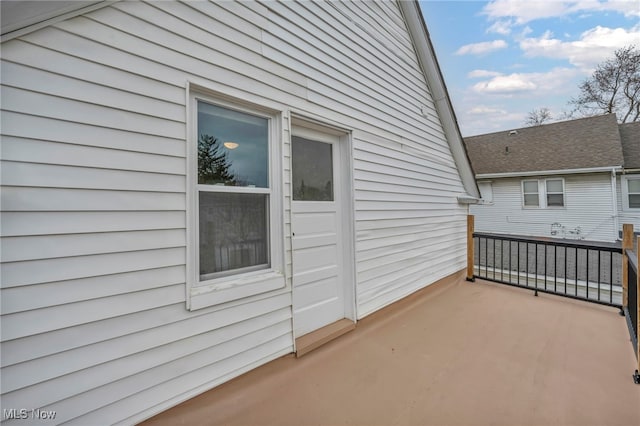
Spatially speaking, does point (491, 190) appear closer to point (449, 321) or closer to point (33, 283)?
point (449, 321)

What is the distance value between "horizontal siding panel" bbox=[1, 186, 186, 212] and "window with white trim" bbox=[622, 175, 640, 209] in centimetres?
1492

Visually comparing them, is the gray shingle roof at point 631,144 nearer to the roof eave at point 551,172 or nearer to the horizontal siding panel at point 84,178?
the roof eave at point 551,172

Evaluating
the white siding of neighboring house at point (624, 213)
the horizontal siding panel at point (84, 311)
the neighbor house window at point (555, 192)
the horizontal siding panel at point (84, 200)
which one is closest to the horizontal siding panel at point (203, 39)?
the horizontal siding panel at point (84, 200)

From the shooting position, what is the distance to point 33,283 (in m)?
1.32

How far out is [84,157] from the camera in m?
1.46

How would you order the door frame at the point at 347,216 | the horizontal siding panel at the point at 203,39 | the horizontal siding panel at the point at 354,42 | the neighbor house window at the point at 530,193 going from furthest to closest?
the neighbor house window at the point at 530,193 < the door frame at the point at 347,216 < the horizontal siding panel at the point at 354,42 < the horizontal siding panel at the point at 203,39

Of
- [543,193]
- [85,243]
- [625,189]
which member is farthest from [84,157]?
[625,189]

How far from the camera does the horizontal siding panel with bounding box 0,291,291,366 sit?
1.30 metres

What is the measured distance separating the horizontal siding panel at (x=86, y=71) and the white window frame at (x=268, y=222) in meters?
0.17

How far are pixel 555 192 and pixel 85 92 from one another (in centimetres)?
1419

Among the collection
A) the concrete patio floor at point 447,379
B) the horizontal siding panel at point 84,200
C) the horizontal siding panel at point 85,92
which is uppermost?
the horizontal siding panel at point 85,92

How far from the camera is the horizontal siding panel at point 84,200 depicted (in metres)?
1.29

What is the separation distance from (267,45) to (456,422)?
319 cm

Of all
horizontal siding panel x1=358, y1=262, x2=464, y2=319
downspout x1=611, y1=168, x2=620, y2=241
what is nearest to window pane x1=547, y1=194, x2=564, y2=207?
downspout x1=611, y1=168, x2=620, y2=241
